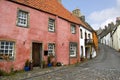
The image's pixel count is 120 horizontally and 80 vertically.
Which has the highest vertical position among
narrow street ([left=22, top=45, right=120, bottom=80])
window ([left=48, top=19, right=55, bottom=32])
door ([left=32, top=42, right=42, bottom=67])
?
window ([left=48, top=19, right=55, bottom=32])

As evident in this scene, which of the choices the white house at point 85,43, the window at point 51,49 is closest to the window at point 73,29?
the white house at point 85,43

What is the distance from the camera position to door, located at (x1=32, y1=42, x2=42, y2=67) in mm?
18397

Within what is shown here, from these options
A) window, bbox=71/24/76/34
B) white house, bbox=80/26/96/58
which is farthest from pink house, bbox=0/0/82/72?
white house, bbox=80/26/96/58

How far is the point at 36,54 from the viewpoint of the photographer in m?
18.6

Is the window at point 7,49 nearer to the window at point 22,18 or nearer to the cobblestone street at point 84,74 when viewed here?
the window at point 22,18

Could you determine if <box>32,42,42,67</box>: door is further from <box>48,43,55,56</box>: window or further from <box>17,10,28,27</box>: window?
<box>17,10,28,27</box>: window

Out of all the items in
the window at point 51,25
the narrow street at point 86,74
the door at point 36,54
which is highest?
the window at point 51,25

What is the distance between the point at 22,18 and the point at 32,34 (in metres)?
1.79

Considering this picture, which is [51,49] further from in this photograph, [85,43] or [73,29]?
[85,43]

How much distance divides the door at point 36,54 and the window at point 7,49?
3091 millimetres

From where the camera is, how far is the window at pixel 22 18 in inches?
653

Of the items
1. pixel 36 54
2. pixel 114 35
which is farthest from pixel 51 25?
pixel 114 35

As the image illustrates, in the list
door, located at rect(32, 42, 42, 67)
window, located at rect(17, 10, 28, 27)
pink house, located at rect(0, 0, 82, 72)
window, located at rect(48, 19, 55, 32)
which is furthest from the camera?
window, located at rect(48, 19, 55, 32)

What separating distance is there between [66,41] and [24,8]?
836 centimetres
